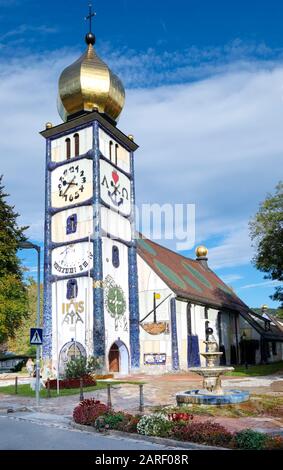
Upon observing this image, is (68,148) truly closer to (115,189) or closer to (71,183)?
(71,183)

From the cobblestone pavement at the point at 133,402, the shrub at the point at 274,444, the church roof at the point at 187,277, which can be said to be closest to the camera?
the shrub at the point at 274,444

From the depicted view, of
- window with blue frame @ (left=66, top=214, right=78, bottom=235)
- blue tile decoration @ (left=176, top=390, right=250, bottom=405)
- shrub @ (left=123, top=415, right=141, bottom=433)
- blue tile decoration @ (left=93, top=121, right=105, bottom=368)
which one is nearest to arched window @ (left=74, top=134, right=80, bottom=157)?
blue tile decoration @ (left=93, top=121, right=105, bottom=368)

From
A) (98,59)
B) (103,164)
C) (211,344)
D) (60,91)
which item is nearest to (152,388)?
(211,344)

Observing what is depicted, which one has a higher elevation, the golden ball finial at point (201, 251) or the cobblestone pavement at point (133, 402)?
the golden ball finial at point (201, 251)

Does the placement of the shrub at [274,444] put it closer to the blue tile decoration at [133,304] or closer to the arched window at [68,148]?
the blue tile decoration at [133,304]

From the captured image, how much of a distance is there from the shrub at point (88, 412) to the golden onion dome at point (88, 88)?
2494cm

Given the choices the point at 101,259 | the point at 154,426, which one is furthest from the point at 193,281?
the point at 154,426

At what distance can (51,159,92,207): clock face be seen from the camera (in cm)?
3262

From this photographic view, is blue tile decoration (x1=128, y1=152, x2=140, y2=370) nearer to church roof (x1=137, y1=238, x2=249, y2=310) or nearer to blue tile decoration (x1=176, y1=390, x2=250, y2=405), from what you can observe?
church roof (x1=137, y1=238, x2=249, y2=310)

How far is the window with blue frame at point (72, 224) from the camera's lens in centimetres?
3256

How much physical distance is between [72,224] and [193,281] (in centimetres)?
1427

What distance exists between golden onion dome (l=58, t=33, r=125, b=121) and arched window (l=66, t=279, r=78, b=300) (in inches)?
473

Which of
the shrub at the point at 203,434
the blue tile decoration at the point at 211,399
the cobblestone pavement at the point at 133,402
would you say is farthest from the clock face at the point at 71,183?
the shrub at the point at 203,434

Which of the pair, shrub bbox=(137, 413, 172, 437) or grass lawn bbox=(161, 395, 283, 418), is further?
grass lawn bbox=(161, 395, 283, 418)
